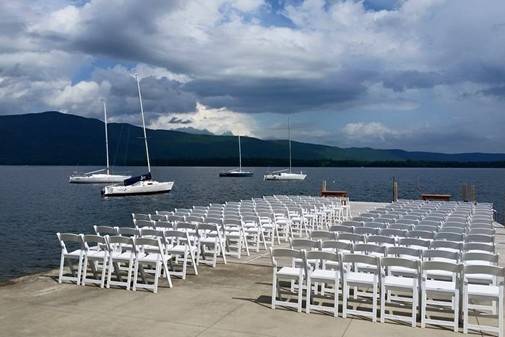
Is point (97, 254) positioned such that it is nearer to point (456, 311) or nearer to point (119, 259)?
point (119, 259)

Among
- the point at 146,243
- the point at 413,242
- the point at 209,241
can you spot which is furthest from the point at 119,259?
the point at 413,242

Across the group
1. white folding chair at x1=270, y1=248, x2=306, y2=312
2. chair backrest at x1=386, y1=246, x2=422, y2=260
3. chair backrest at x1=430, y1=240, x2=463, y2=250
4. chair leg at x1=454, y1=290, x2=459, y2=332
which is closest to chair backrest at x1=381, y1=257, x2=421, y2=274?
chair leg at x1=454, y1=290, x2=459, y2=332

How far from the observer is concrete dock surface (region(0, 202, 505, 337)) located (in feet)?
21.9

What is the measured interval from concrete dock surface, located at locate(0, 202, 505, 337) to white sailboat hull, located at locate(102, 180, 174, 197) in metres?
55.7

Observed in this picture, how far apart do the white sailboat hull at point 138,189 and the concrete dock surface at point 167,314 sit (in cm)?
5568

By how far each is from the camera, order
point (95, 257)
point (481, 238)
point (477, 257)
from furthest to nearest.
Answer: point (481, 238) → point (95, 257) → point (477, 257)

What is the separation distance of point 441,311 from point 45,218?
34.0 m

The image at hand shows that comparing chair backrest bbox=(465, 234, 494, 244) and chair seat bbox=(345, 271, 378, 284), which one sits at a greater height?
chair backrest bbox=(465, 234, 494, 244)

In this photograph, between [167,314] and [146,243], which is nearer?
[167,314]

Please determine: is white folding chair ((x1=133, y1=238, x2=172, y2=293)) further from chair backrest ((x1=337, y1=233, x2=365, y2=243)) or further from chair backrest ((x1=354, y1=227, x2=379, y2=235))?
chair backrest ((x1=354, y1=227, x2=379, y2=235))

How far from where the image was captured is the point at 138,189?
65.4m

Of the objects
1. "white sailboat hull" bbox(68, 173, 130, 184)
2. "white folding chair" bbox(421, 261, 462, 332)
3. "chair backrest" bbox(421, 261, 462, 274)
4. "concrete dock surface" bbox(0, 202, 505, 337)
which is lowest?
"white sailboat hull" bbox(68, 173, 130, 184)

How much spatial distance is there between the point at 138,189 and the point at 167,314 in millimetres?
59370

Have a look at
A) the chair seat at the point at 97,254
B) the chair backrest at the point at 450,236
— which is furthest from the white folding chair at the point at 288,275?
the chair backrest at the point at 450,236
